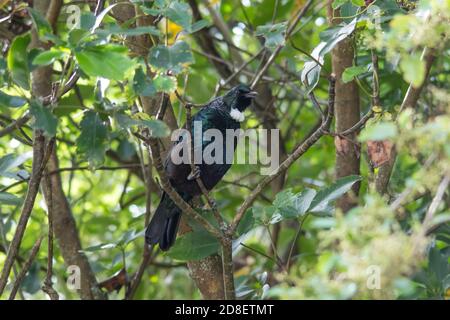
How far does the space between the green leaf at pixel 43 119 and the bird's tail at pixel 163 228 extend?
1.57 m

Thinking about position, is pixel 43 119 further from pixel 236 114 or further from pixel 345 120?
pixel 236 114

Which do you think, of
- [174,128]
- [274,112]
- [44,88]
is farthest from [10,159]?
[274,112]

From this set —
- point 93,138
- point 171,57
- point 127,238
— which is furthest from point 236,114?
point 171,57

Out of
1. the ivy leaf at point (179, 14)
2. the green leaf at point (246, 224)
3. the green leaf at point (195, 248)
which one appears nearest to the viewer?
the ivy leaf at point (179, 14)

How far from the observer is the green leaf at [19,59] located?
227 cm

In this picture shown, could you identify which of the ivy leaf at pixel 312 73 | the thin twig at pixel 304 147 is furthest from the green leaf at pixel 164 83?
the ivy leaf at pixel 312 73

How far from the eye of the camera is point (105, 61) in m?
2.17

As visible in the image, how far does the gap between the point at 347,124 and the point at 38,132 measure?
65.3 inches

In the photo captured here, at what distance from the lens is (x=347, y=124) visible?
374cm

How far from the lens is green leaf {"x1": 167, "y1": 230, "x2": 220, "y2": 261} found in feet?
10.5

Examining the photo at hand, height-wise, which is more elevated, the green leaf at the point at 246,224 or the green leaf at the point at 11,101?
the green leaf at the point at 11,101

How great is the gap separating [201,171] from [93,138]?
1448 mm

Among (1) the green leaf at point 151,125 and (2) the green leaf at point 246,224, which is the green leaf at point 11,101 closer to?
(1) the green leaf at point 151,125
